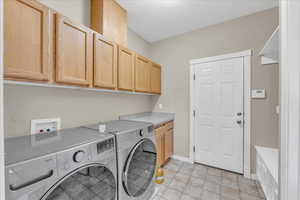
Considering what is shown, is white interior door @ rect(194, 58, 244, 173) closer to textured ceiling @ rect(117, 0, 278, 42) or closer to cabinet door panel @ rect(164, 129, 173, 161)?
cabinet door panel @ rect(164, 129, 173, 161)

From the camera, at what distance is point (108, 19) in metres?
1.64

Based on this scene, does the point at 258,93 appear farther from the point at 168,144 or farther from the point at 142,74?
the point at 142,74

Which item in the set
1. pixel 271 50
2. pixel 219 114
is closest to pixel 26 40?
pixel 271 50

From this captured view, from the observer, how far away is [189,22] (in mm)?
2240

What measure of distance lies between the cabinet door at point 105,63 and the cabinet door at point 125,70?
95mm

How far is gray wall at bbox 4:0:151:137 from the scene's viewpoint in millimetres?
1070

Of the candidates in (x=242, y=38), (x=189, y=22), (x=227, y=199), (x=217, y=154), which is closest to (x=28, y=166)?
(x=227, y=199)

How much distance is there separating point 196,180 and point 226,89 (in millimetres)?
1640

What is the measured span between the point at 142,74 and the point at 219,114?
1.63m

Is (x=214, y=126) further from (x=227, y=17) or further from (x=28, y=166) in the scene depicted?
(x=28, y=166)

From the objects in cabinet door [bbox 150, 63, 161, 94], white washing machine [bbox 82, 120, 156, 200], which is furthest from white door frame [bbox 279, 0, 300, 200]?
cabinet door [bbox 150, 63, 161, 94]

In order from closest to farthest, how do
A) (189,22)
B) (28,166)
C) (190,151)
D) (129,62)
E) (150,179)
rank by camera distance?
(28,166)
(150,179)
(129,62)
(189,22)
(190,151)

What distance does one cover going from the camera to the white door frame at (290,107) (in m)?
0.51

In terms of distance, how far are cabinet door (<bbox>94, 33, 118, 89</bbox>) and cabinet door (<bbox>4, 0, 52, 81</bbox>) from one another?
1.48 feet
